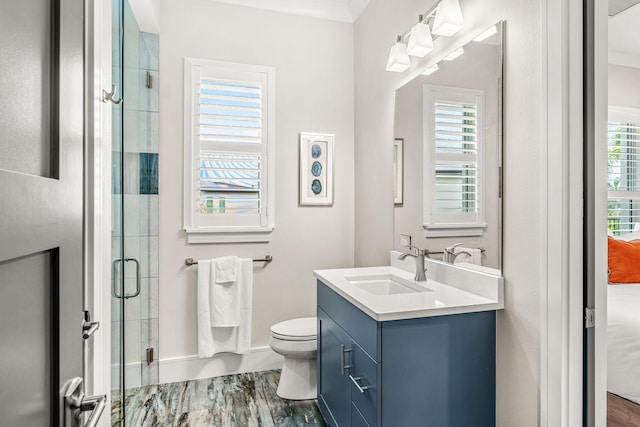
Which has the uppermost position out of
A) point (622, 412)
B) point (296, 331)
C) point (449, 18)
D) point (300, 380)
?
point (449, 18)

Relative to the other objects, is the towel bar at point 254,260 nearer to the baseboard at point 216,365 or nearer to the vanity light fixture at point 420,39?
the baseboard at point 216,365

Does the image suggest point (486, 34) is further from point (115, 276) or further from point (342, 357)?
point (115, 276)

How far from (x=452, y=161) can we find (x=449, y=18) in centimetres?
66

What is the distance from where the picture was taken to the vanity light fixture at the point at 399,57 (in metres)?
2.20

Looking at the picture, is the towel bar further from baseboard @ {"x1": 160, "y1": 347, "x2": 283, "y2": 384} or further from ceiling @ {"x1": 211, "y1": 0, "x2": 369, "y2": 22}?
ceiling @ {"x1": 211, "y1": 0, "x2": 369, "y2": 22}

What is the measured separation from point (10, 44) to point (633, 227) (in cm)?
328

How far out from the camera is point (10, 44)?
52 cm

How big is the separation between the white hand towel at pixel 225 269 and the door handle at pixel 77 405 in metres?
1.92

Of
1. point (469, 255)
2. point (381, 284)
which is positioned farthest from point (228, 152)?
point (469, 255)

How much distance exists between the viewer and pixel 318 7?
2943mm

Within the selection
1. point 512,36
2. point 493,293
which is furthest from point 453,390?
point 512,36

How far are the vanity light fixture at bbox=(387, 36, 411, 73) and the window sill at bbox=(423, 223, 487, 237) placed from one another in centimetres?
95

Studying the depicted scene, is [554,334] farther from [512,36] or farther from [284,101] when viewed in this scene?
[284,101]

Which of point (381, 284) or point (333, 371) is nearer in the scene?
point (333, 371)
